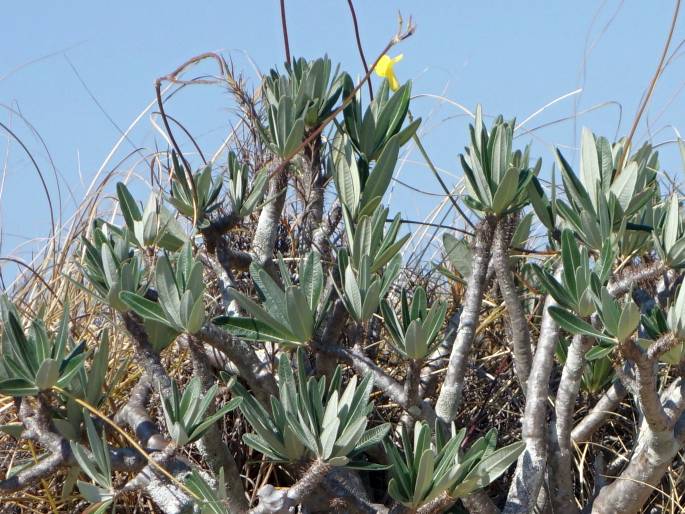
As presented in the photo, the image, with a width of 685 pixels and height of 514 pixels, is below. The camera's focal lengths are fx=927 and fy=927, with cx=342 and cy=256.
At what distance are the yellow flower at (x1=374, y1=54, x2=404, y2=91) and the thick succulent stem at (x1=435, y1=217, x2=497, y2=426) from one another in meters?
0.31

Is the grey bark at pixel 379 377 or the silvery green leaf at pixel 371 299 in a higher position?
the silvery green leaf at pixel 371 299

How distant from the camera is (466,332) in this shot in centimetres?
141

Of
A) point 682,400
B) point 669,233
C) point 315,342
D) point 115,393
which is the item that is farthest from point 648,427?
point 115,393

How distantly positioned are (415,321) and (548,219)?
36cm

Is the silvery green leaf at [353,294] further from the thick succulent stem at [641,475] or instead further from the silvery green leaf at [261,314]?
the thick succulent stem at [641,475]

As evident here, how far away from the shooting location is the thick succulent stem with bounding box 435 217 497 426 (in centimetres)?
140

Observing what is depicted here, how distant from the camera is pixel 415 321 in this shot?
1234 mm

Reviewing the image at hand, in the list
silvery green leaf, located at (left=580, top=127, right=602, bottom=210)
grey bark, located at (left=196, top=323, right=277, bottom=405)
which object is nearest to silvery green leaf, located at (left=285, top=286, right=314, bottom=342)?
grey bark, located at (left=196, top=323, right=277, bottom=405)

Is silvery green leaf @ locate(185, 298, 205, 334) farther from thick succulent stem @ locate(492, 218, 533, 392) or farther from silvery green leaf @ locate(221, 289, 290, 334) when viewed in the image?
thick succulent stem @ locate(492, 218, 533, 392)

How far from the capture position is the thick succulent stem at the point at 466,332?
55.3 inches

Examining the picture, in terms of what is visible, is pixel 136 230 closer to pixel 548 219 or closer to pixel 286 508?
pixel 286 508

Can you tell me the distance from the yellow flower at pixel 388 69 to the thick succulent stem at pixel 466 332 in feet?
1.01

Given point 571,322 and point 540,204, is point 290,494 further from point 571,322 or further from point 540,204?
point 540,204

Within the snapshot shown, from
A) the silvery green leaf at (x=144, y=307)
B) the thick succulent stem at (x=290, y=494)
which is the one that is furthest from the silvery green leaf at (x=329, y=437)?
the silvery green leaf at (x=144, y=307)
